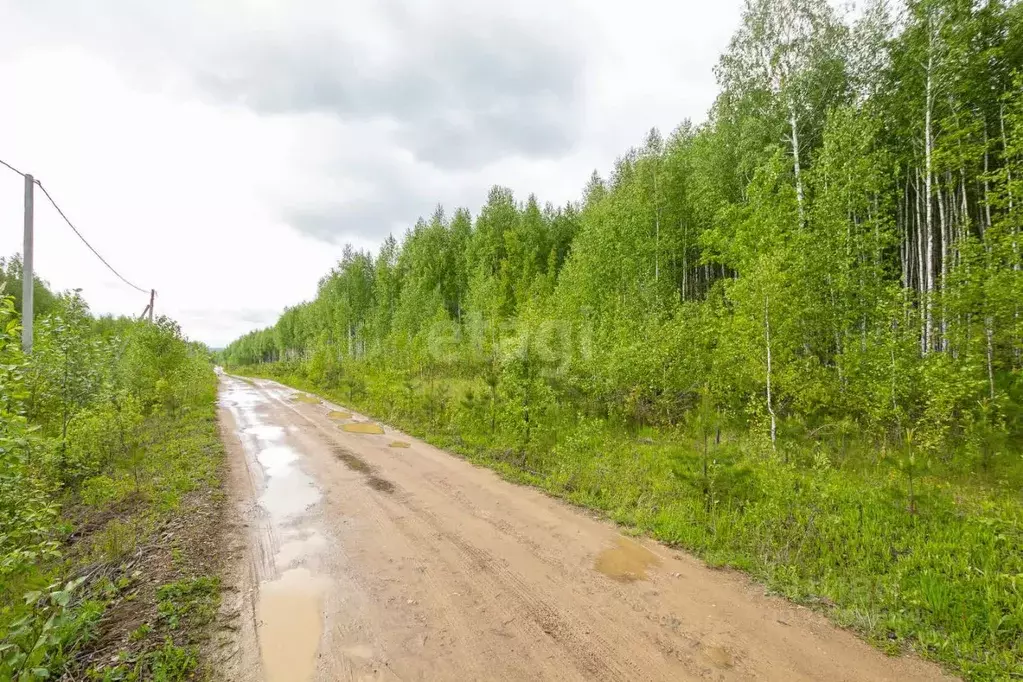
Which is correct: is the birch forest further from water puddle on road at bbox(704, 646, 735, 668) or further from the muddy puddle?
the muddy puddle

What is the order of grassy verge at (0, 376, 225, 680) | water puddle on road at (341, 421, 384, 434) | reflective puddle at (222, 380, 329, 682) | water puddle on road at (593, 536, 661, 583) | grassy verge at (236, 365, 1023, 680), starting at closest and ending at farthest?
1. grassy verge at (0, 376, 225, 680)
2. reflective puddle at (222, 380, 329, 682)
3. grassy verge at (236, 365, 1023, 680)
4. water puddle on road at (593, 536, 661, 583)
5. water puddle on road at (341, 421, 384, 434)

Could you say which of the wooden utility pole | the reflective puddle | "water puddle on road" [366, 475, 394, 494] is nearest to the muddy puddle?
"water puddle on road" [366, 475, 394, 494]

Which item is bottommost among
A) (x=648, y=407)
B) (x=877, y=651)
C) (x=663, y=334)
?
(x=877, y=651)

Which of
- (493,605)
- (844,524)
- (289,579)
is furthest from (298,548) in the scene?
(844,524)

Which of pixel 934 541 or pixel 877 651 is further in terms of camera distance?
pixel 934 541

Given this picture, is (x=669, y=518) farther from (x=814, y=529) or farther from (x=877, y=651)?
(x=877, y=651)

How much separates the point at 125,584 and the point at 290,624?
2.48 m

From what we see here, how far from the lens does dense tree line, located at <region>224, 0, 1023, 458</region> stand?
9.67m

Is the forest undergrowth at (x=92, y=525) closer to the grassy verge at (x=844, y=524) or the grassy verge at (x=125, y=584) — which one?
the grassy verge at (x=125, y=584)

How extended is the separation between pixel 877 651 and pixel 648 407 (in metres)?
9.17

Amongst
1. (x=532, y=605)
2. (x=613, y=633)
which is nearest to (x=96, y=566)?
(x=532, y=605)

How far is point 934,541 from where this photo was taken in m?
6.00

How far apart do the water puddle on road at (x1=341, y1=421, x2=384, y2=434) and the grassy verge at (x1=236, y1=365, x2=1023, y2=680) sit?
518 centimetres

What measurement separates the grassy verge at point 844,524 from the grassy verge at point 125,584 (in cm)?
567
